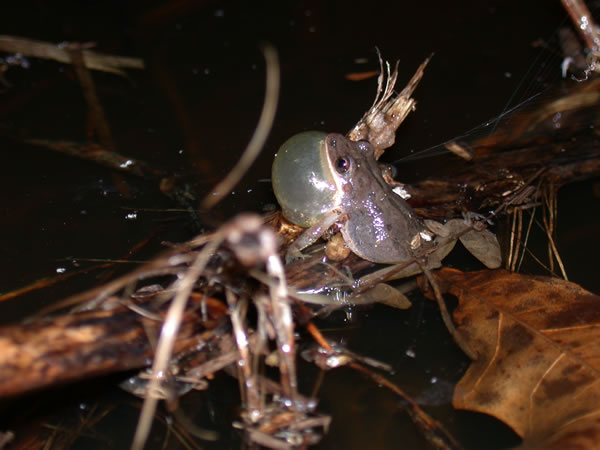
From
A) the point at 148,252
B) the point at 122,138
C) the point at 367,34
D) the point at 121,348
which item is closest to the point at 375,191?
the point at 148,252

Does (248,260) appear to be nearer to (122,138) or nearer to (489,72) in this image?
(122,138)

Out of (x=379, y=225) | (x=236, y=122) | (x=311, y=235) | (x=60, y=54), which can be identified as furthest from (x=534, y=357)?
Answer: (x=60, y=54)

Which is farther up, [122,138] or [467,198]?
[122,138]

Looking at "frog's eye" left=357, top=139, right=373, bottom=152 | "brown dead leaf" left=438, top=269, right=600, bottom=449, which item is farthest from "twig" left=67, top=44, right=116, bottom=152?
"brown dead leaf" left=438, top=269, right=600, bottom=449

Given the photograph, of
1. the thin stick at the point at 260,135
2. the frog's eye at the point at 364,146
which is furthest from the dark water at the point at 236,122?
the frog's eye at the point at 364,146

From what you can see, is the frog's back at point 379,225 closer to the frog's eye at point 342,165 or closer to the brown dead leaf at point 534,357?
the frog's eye at point 342,165

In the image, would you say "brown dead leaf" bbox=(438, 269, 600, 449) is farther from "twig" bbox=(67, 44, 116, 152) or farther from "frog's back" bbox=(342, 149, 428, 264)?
"twig" bbox=(67, 44, 116, 152)

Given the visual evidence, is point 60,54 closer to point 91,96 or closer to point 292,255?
point 91,96
